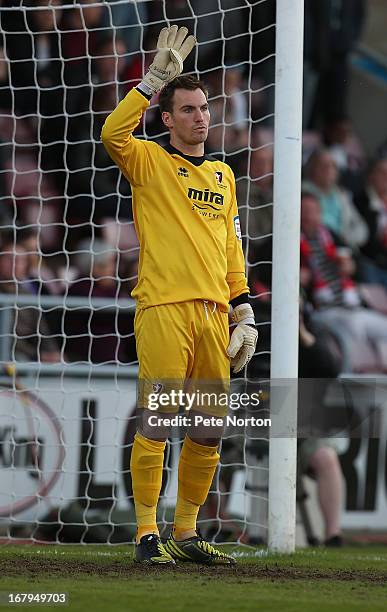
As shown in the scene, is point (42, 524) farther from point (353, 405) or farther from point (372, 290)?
point (372, 290)

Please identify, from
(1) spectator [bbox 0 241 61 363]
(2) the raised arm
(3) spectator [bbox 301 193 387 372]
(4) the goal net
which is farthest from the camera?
(3) spectator [bbox 301 193 387 372]

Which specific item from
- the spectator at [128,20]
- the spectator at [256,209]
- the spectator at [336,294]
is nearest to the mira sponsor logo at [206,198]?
the spectator at [256,209]

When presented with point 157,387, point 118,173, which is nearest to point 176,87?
point 157,387

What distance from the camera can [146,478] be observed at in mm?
4578

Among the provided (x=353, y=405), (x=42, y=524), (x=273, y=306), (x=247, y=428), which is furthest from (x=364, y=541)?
(x=273, y=306)

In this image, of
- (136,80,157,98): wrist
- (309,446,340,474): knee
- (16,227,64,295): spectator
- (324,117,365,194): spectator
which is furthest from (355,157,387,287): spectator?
(136,80,157,98): wrist

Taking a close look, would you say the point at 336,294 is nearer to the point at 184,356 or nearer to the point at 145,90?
the point at 184,356

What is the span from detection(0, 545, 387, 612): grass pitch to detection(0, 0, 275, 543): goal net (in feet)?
4.17

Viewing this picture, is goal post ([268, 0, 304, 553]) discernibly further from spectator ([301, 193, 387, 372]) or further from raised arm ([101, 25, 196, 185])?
spectator ([301, 193, 387, 372])

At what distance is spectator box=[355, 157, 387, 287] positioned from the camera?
10680 millimetres

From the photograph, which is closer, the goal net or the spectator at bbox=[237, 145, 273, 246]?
the goal net

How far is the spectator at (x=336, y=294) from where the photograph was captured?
9203 millimetres

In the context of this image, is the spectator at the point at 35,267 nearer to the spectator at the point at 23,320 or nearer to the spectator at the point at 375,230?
the spectator at the point at 23,320

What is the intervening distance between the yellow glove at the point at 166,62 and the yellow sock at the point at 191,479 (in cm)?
144
